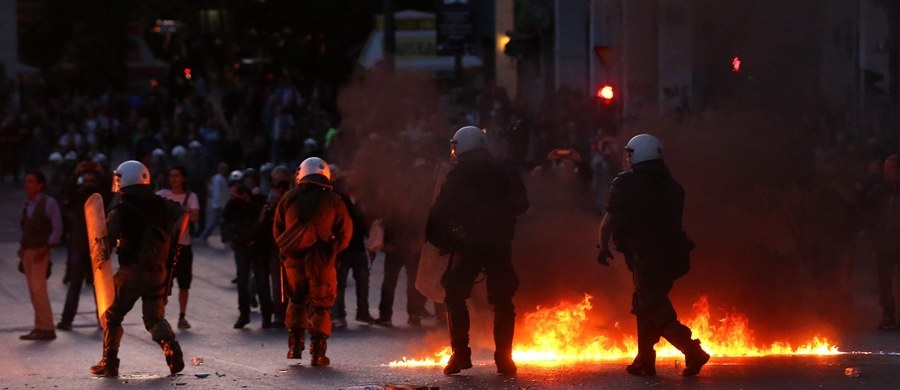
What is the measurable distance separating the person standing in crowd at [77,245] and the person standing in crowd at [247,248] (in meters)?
1.32

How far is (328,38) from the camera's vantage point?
1638 inches

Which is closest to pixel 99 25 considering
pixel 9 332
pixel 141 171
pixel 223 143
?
pixel 223 143

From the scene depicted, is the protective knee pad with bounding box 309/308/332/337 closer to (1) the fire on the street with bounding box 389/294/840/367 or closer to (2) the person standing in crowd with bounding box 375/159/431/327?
(1) the fire on the street with bounding box 389/294/840/367

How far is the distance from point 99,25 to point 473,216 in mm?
45034

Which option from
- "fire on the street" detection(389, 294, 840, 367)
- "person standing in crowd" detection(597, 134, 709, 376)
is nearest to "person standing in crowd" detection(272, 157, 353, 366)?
"fire on the street" detection(389, 294, 840, 367)

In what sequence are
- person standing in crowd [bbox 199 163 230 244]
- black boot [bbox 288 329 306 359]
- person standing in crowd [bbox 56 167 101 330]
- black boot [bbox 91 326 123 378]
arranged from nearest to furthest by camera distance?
black boot [bbox 91 326 123 378], black boot [bbox 288 329 306 359], person standing in crowd [bbox 56 167 101 330], person standing in crowd [bbox 199 163 230 244]

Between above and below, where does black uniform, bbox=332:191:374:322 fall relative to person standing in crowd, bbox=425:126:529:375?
below

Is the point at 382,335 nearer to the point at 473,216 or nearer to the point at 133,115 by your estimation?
the point at 473,216

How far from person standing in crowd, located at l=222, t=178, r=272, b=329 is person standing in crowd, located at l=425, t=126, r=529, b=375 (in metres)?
5.34

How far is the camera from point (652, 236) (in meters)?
10.1

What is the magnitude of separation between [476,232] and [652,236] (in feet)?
3.44

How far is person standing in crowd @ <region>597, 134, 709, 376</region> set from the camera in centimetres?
1009

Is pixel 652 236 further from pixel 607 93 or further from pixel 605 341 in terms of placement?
pixel 607 93

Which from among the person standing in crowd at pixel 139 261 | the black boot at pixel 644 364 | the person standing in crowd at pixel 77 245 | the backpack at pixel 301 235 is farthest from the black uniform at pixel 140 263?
the person standing in crowd at pixel 77 245
